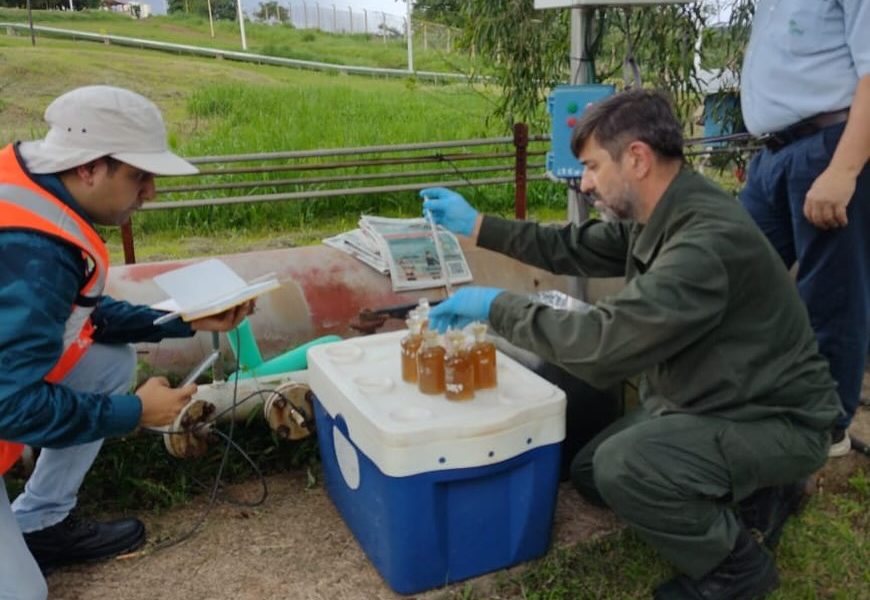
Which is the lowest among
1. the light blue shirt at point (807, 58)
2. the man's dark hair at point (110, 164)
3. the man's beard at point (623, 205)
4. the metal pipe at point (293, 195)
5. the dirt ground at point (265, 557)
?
the dirt ground at point (265, 557)

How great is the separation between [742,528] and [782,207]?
39.8 inches

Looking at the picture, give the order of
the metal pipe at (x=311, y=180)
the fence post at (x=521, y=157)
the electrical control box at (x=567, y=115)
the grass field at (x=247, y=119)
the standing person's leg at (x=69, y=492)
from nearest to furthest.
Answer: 1. the standing person's leg at (x=69, y=492)
2. the electrical control box at (x=567, y=115)
3. the fence post at (x=521, y=157)
4. the metal pipe at (x=311, y=180)
5. the grass field at (x=247, y=119)

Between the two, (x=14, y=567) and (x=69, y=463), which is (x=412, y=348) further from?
(x=14, y=567)

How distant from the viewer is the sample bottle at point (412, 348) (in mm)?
2271

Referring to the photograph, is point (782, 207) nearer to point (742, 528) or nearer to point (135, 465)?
point (742, 528)

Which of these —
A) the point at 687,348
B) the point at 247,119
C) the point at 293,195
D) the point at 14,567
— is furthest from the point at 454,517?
the point at 247,119

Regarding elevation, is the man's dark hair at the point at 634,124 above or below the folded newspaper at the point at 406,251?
above

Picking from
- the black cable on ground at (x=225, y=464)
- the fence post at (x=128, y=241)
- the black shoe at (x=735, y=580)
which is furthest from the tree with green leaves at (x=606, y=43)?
the black shoe at (x=735, y=580)

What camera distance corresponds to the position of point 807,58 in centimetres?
240

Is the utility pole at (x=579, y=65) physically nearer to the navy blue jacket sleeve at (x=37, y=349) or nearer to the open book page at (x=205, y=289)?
the open book page at (x=205, y=289)

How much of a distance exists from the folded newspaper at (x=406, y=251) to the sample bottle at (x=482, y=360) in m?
1.07

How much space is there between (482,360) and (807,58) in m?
1.28

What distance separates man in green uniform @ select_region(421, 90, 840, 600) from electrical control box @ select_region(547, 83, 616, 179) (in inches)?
42.6

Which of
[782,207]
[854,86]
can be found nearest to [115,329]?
[782,207]
